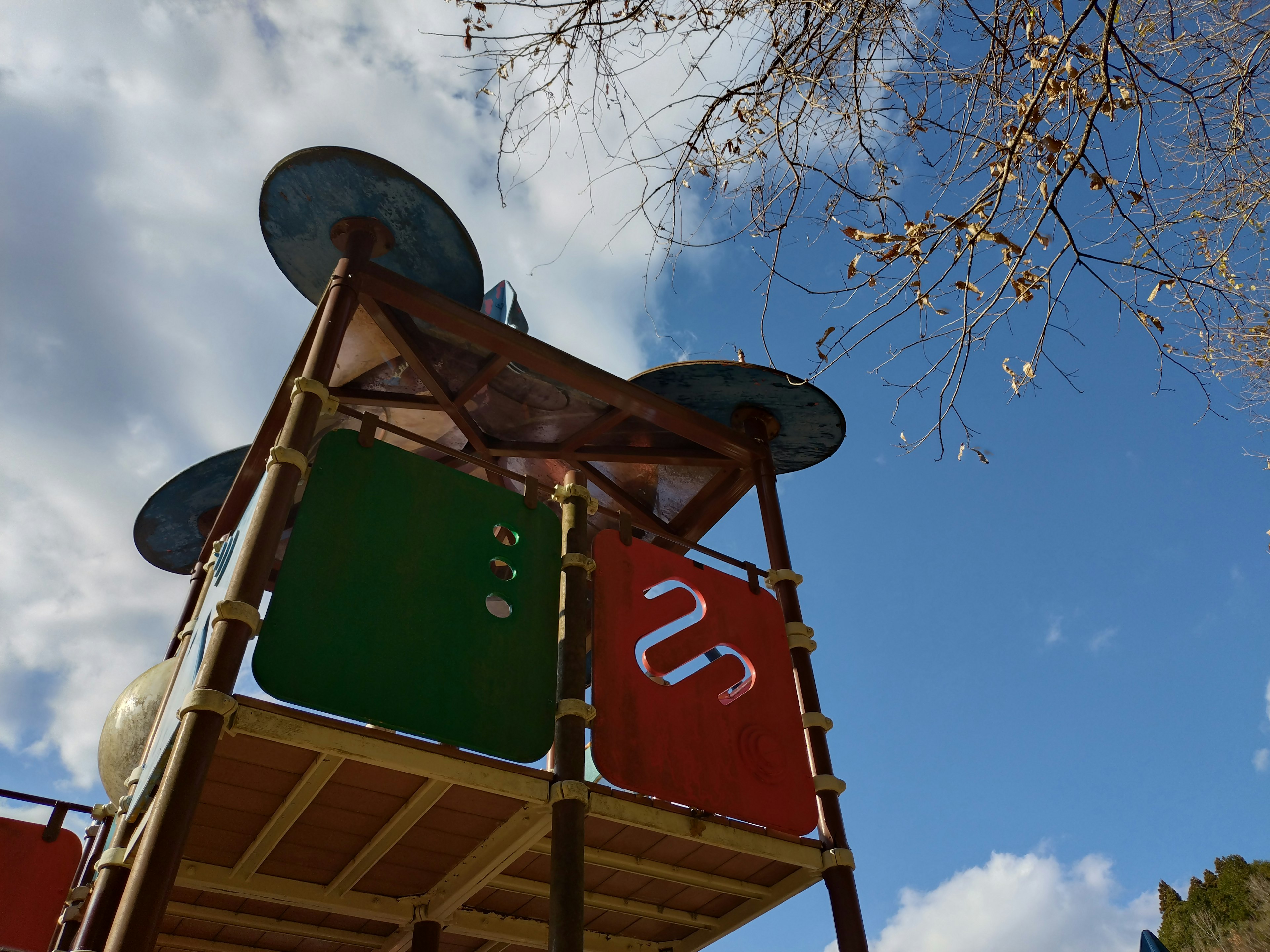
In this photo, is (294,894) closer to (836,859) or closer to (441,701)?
(441,701)

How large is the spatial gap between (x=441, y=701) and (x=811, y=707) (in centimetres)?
294

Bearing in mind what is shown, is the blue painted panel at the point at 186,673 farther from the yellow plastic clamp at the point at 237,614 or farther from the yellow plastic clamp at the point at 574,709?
the yellow plastic clamp at the point at 574,709

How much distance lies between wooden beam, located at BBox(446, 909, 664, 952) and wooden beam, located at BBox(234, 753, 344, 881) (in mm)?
1372

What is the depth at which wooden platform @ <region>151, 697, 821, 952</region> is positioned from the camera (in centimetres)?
518

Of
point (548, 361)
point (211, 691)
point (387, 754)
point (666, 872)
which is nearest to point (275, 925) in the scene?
point (387, 754)

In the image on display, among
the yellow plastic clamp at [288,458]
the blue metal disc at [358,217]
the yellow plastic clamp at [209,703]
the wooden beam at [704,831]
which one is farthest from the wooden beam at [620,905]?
the blue metal disc at [358,217]

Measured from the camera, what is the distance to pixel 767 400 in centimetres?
880

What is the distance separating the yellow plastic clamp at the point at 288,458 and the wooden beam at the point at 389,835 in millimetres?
2026

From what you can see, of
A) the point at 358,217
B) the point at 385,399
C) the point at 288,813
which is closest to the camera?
the point at 288,813

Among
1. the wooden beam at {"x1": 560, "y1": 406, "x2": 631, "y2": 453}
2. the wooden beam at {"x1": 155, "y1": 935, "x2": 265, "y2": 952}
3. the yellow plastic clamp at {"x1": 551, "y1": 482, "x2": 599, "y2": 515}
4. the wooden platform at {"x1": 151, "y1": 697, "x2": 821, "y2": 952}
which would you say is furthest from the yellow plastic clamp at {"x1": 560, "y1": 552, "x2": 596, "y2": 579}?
the wooden beam at {"x1": 155, "y1": 935, "x2": 265, "y2": 952}

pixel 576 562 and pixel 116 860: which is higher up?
pixel 576 562

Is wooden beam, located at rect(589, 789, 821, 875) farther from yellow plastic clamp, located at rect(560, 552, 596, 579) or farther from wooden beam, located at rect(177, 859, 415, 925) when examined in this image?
wooden beam, located at rect(177, 859, 415, 925)

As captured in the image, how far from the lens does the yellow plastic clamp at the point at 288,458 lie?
579 cm

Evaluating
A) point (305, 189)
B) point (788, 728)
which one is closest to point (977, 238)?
point (788, 728)
